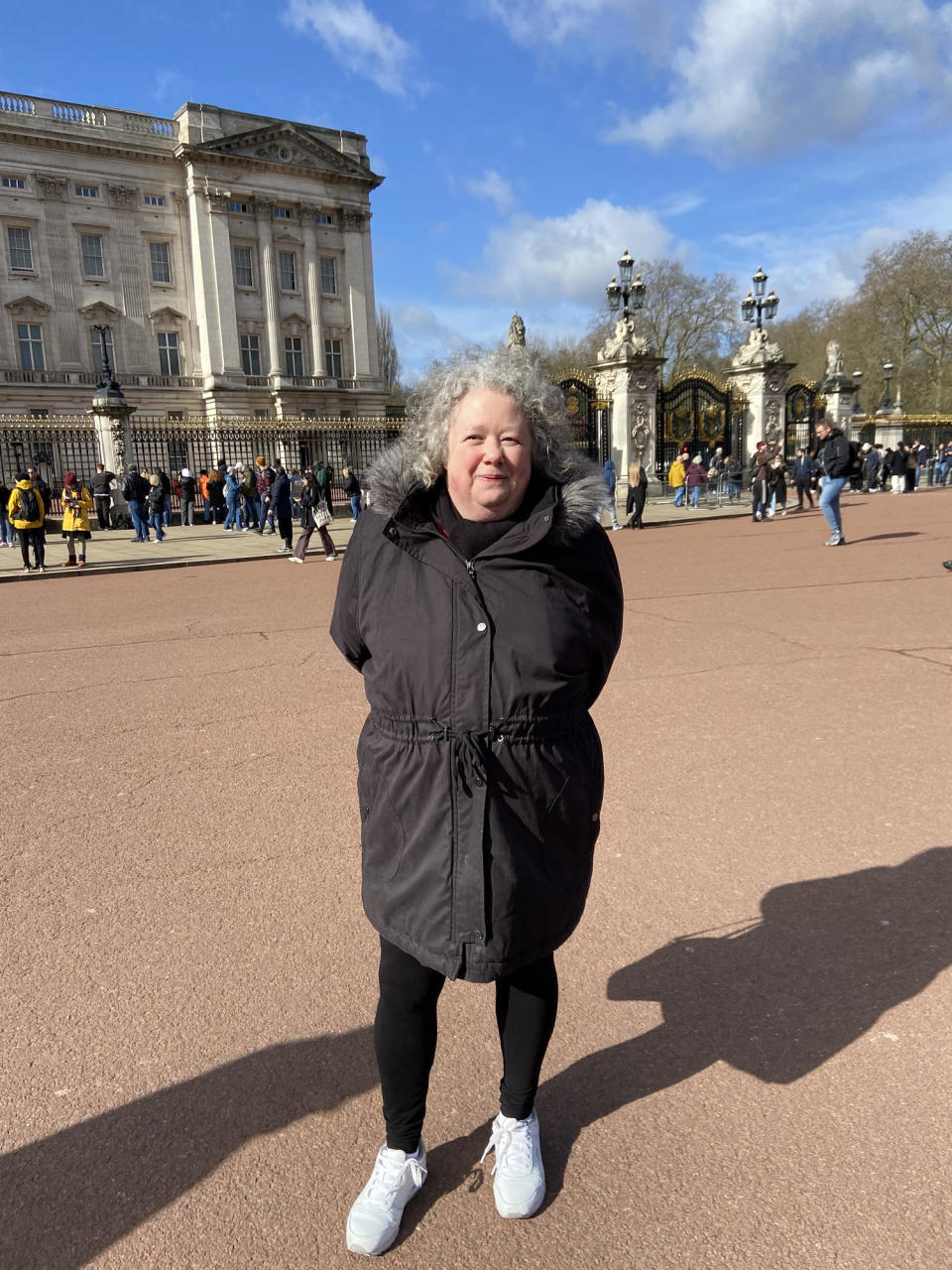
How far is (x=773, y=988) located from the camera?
9.23 feet

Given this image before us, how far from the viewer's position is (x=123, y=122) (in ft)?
151

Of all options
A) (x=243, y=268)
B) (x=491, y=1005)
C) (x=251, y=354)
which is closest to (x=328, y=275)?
(x=243, y=268)

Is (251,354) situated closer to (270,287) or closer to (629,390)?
(270,287)

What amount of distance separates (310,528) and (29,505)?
4408mm

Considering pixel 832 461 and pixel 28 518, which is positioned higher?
pixel 832 461

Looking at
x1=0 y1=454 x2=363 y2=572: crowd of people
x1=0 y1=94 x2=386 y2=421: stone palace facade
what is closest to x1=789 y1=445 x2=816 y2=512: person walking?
x1=0 y1=454 x2=363 y2=572: crowd of people

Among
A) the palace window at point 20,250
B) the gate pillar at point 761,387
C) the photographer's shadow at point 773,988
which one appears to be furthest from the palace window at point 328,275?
the photographer's shadow at point 773,988

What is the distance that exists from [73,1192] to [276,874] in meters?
1.53

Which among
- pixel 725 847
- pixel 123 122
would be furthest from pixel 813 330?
pixel 725 847

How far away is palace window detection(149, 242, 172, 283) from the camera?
47.3 m

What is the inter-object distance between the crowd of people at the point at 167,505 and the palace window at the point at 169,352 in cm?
2528

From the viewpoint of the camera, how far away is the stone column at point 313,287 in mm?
50375

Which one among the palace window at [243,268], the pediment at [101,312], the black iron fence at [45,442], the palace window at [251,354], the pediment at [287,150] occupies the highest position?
the pediment at [287,150]

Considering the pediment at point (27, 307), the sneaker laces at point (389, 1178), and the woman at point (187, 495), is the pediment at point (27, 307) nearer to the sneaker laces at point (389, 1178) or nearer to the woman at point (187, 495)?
the woman at point (187, 495)
